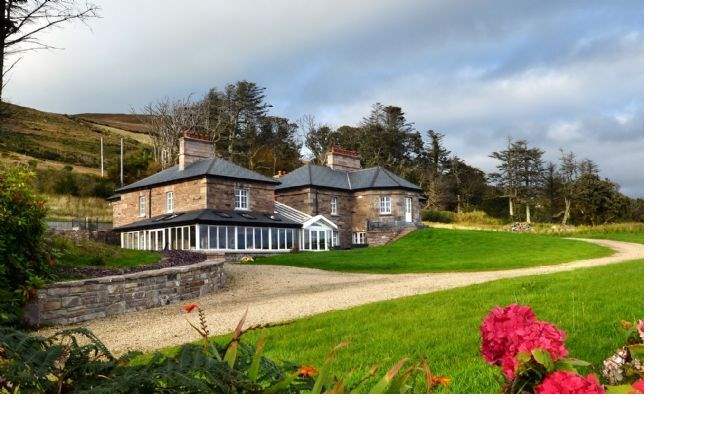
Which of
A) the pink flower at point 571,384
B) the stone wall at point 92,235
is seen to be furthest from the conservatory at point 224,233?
the pink flower at point 571,384

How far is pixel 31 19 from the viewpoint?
13.9 ft

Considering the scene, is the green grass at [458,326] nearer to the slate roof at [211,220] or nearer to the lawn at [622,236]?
the lawn at [622,236]

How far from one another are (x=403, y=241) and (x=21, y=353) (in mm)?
7581

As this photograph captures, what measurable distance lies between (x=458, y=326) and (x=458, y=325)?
32 millimetres

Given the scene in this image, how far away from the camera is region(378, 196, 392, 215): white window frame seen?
24.5 ft

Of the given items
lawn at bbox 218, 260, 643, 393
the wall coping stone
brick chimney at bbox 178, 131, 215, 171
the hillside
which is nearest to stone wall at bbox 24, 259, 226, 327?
the wall coping stone

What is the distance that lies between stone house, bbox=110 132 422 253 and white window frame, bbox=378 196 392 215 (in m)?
0.01

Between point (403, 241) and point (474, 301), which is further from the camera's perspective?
point (403, 241)

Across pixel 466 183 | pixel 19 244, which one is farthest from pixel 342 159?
pixel 19 244

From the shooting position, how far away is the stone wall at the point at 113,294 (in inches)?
217

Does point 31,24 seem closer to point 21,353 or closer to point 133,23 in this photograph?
point 133,23

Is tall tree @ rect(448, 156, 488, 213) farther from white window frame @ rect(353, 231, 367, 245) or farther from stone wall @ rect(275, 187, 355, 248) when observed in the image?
white window frame @ rect(353, 231, 367, 245)
